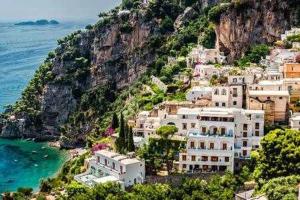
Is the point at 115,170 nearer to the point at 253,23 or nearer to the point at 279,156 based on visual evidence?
the point at 279,156

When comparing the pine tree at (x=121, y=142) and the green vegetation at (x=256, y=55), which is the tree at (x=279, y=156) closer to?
the pine tree at (x=121, y=142)

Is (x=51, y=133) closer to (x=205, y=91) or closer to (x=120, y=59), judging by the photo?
(x=120, y=59)

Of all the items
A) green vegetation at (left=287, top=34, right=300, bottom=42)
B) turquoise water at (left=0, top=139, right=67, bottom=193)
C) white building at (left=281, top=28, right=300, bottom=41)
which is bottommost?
turquoise water at (left=0, top=139, right=67, bottom=193)

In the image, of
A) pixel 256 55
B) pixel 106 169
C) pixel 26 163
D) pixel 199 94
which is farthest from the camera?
pixel 26 163

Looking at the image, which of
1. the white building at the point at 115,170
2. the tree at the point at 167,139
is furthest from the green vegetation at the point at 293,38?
the white building at the point at 115,170

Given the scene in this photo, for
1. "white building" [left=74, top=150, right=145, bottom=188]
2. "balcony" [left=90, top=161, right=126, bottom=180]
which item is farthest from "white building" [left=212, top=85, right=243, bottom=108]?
"balcony" [left=90, top=161, right=126, bottom=180]

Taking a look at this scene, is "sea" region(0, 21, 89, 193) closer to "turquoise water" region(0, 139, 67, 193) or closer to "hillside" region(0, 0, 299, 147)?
"turquoise water" region(0, 139, 67, 193)

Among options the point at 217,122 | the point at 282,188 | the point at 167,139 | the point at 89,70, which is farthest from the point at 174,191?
the point at 89,70
